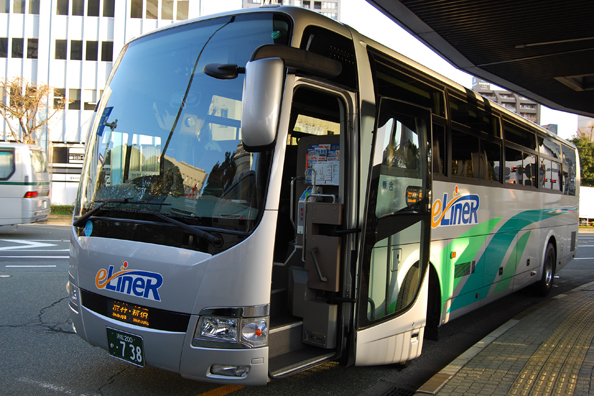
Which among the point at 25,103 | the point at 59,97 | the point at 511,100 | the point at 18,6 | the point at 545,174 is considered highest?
the point at 511,100

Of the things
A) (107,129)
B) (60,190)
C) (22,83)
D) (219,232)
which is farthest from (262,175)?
(60,190)

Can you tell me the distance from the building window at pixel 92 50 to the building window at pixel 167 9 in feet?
16.9

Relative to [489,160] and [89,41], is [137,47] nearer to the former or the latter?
[489,160]

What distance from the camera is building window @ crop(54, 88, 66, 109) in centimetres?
3331

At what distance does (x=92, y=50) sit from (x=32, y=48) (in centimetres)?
411

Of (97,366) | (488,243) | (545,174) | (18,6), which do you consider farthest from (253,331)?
(18,6)

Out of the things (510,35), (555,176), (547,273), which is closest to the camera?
(510,35)

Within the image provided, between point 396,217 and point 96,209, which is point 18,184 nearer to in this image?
point 96,209

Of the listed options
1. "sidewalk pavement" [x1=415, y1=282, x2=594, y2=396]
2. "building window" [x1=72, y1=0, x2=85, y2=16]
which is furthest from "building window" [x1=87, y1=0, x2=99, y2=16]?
"sidewalk pavement" [x1=415, y1=282, x2=594, y2=396]

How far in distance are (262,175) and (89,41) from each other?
36.1 metres

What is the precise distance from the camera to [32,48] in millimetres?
34438

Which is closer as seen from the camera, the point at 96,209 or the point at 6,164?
the point at 96,209

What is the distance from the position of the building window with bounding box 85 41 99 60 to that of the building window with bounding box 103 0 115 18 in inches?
86.1

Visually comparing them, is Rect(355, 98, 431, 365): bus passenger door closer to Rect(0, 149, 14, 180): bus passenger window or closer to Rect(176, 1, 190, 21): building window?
Rect(0, 149, 14, 180): bus passenger window
